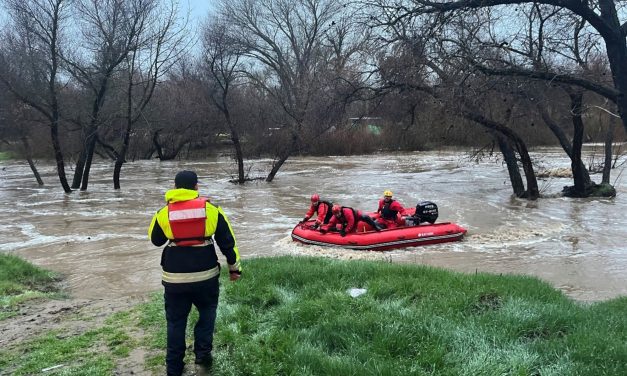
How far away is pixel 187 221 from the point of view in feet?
13.1

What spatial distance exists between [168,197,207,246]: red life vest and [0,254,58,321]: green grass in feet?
10.5

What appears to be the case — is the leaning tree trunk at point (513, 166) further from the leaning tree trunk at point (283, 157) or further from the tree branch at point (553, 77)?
the tree branch at point (553, 77)

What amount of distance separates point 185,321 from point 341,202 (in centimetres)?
1663

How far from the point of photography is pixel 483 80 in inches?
322

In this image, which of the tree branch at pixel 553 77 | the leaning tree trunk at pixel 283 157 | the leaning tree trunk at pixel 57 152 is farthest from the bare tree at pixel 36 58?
the tree branch at pixel 553 77

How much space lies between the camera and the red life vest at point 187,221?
13.1ft

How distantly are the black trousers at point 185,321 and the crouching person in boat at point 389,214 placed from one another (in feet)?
30.8

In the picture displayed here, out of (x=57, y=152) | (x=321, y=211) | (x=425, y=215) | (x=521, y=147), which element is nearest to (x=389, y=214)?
(x=425, y=215)

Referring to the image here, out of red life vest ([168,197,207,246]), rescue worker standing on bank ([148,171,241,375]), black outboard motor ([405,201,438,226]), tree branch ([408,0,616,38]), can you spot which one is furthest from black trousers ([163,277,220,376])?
black outboard motor ([405,201,438,226])

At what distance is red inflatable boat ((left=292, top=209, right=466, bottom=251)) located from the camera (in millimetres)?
12219

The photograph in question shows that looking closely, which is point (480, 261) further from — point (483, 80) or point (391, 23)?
point (391, 23)

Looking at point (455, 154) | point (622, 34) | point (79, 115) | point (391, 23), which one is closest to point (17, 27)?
point (79, 115)

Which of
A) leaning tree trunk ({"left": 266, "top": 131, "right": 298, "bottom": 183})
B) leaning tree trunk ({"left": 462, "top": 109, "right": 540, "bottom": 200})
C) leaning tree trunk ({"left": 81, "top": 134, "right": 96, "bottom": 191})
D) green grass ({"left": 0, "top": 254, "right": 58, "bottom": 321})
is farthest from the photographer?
leaning tree trunk ({"left": 266, "top": 131, "right": 298, "bottom": 183})

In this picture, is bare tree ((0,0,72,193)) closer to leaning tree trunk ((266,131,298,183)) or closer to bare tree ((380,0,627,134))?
leaning tree trunk ((266,131,298,183))
